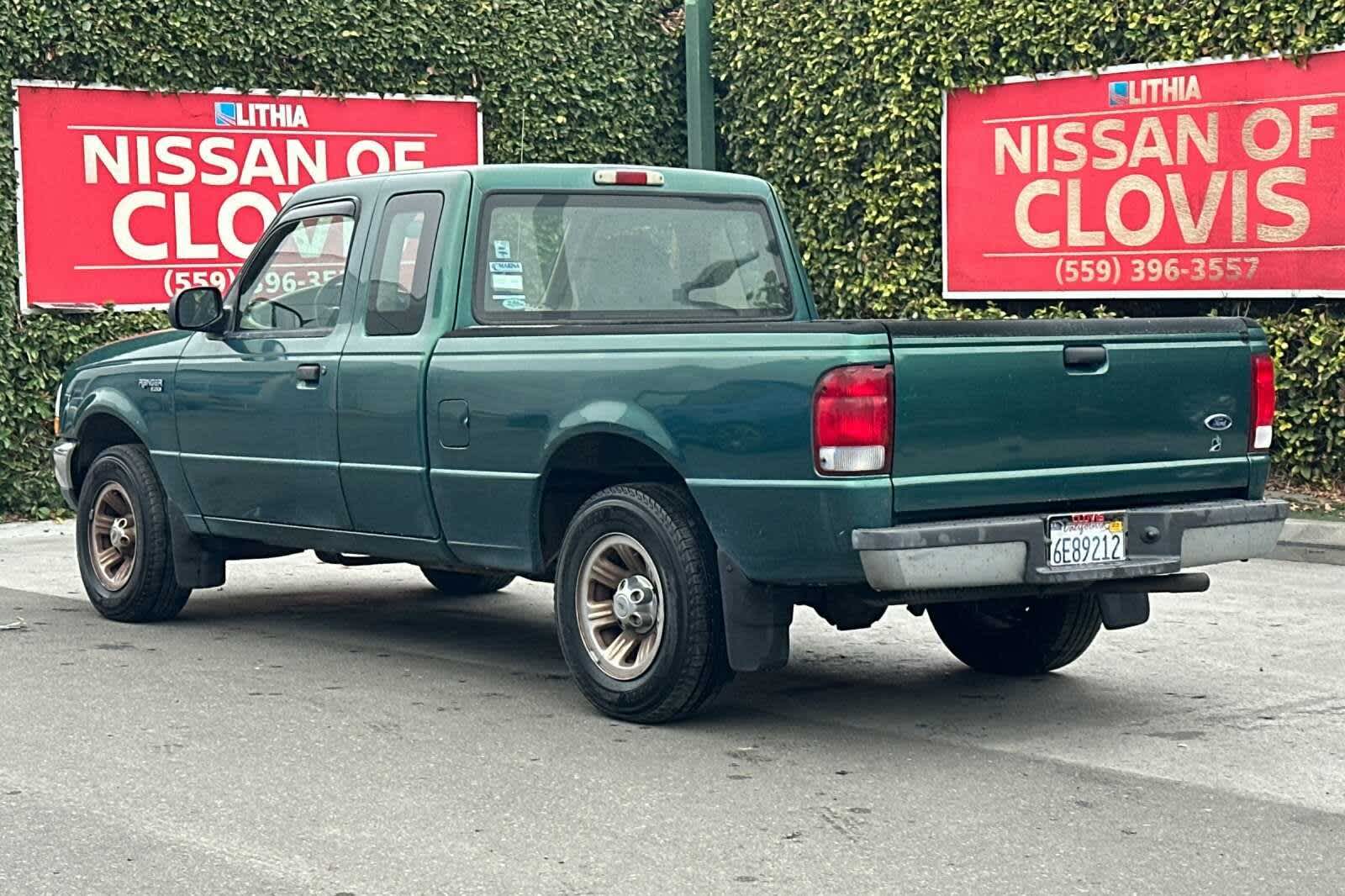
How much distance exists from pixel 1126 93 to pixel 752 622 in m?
8.15

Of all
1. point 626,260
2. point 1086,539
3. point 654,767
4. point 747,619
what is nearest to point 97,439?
point 626,260

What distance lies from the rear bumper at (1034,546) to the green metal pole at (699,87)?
966 centimetres

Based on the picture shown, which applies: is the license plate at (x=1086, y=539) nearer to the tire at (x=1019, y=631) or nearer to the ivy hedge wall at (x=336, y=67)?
the tire at (x=1019, y=631)

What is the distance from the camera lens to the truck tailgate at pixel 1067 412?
21.4ft

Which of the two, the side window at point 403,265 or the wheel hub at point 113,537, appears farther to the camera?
the wheel hub at point 113,537

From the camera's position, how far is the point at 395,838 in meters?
5.59

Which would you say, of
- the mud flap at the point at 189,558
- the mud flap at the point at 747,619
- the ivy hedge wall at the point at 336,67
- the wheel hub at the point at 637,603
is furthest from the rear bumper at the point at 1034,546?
the ivy hedge wall at the point at 336,67

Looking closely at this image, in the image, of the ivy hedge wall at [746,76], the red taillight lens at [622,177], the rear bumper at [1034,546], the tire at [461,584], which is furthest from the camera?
the ivy hedge wall at [746,76]

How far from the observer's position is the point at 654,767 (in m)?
6.50

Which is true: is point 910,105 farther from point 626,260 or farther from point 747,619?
point 747,619

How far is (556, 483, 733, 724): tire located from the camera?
6.90 metres

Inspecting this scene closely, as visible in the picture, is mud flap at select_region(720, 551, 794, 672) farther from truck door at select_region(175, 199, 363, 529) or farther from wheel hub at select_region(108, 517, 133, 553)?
wheel hub at select_region(108, 517, 133, 553)

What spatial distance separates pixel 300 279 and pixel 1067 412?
3.47 meters

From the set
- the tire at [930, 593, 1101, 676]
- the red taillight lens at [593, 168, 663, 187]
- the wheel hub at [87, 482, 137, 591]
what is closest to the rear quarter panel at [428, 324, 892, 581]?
the red taillight lens at [593, 168, 663, 187]
